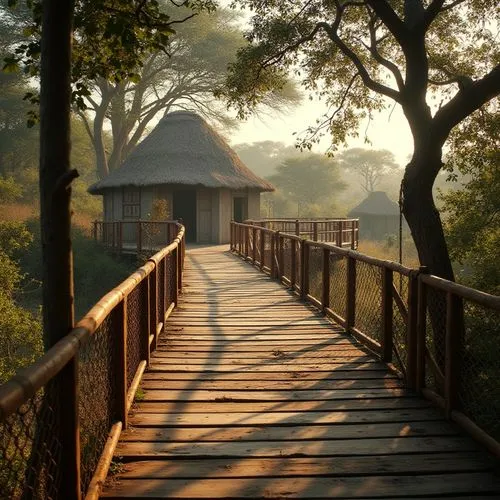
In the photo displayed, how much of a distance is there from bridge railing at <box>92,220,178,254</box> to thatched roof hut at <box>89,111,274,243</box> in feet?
4.12

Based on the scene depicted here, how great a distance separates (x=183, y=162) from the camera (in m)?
28.7

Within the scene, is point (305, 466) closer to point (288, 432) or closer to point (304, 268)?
point (288, 432)

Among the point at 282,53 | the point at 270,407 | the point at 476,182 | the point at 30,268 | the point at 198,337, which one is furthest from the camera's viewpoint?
the point at 30,268

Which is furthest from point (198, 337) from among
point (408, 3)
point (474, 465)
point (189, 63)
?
point (189, 63)

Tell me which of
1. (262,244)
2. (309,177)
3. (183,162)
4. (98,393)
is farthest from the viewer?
(309,177)

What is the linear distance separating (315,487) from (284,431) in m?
0.91

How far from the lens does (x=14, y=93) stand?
1644 inches

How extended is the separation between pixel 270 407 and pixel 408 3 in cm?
822

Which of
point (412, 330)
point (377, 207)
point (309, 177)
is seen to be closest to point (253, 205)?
point (412, 330)

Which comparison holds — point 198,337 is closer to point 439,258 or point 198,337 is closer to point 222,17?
point 439,258

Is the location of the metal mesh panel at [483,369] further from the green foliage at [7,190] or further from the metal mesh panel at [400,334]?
the green foliage at [7,190]

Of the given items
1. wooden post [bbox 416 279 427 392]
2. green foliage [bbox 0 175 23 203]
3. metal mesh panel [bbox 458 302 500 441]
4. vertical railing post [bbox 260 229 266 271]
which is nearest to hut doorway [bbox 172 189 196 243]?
green foliage [bbox 0 175 23 203]

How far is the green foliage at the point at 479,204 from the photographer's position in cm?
1144

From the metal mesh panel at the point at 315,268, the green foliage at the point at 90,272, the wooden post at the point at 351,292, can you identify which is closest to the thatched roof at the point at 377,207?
the metal mesh panel at the point at 315,268
